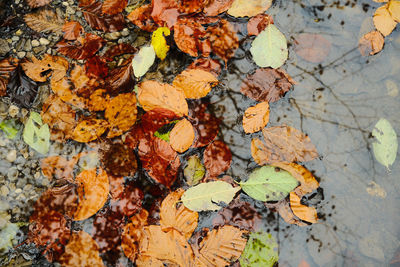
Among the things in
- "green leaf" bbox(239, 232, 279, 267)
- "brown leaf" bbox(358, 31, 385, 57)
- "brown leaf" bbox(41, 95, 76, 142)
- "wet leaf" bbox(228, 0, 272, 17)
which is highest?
"wet leaf" bbox(228, 0, 272, 17)

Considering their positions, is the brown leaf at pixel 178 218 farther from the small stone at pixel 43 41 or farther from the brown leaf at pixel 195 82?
the small stone at pixel 43 41

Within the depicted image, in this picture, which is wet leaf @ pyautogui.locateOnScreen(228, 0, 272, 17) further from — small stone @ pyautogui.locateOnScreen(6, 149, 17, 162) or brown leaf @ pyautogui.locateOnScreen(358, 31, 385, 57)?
small stone @ pyautogui.locateOnScreen(6, 149, 17, 162)

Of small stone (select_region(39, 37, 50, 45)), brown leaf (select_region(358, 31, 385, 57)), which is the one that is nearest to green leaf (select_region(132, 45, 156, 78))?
small stone (select_region(39, 37, 50, 45))

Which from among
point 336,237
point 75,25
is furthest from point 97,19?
point 336,237

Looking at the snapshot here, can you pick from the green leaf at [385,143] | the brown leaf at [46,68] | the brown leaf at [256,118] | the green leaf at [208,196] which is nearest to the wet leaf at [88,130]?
the brown leaf at [46,68]

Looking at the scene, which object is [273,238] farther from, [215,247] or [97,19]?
[97,19]

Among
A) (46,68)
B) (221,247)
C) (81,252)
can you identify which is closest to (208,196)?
(221,247)

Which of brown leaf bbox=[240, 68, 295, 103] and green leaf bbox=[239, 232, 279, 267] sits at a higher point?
brown leaf bbox=[240, 68, 295, 103]
